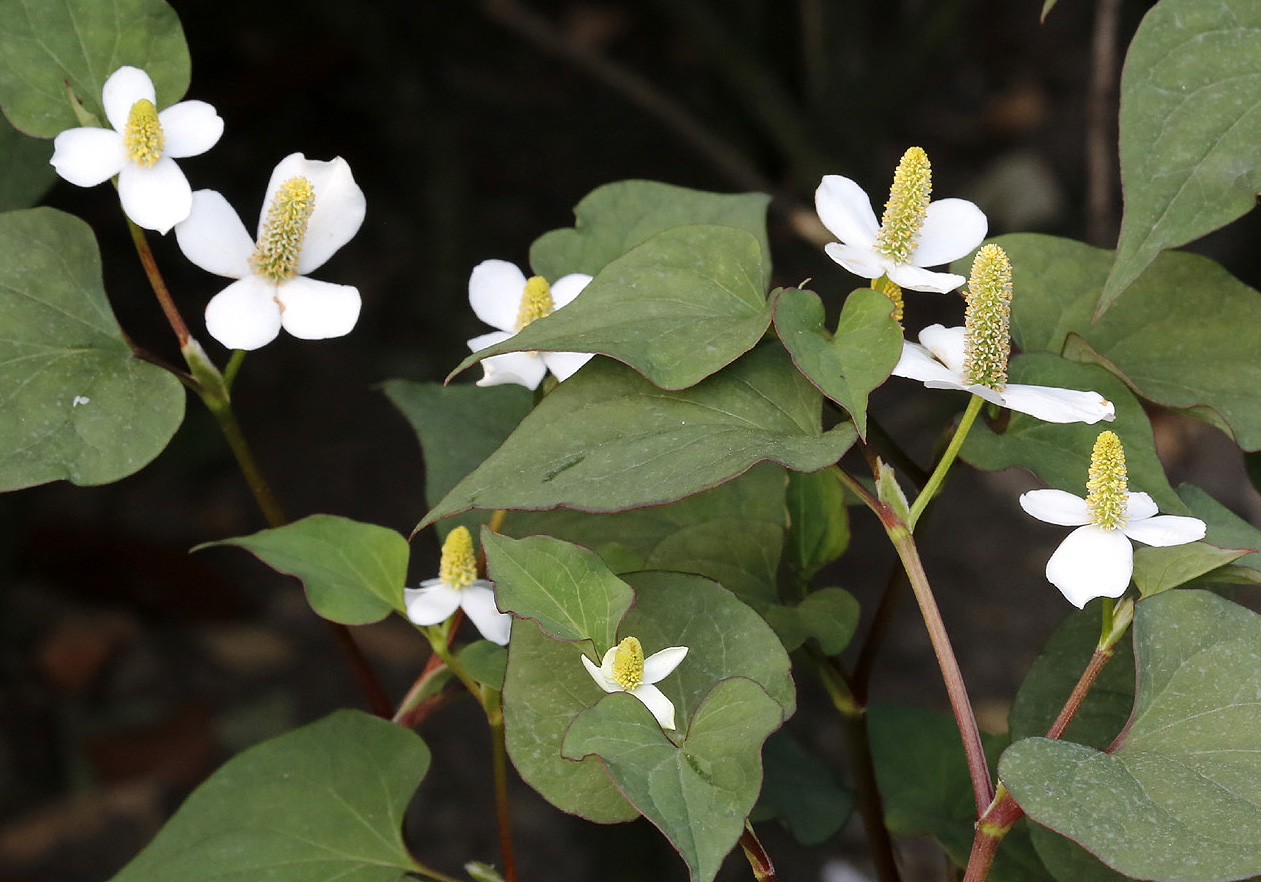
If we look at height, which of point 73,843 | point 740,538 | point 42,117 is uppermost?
point 42,117

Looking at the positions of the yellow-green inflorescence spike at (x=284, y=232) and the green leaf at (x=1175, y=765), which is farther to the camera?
the yellow-green inflorescence spike at (x=284, y=232)

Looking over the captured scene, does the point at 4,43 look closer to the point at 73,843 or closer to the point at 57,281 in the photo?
the point at 57,281

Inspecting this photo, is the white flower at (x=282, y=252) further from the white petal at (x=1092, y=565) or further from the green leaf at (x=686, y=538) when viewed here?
the white petal at (x=1092, y=565)

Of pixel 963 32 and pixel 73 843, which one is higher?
pixel 963 32

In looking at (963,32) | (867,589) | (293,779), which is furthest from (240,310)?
(963,32)

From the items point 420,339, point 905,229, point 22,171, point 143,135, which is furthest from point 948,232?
point 420,339

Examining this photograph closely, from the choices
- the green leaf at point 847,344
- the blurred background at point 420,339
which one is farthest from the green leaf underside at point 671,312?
the blurred background at point 420,339
